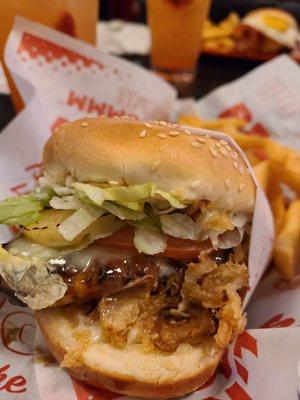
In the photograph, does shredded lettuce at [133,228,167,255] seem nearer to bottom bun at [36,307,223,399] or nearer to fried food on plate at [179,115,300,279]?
bottom bun at [36,307,223,399]

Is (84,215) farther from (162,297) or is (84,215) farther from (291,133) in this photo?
(291,133)

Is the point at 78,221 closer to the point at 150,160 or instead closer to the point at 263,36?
the point at 150,160

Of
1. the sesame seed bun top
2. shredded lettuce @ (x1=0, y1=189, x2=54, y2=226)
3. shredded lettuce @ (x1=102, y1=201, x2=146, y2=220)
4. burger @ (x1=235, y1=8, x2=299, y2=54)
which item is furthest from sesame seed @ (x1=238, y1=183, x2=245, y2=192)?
burger @ (x1=235, y1=8, x2=299, y2=54)

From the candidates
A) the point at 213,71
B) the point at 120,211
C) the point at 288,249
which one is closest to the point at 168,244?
the point at 120,211

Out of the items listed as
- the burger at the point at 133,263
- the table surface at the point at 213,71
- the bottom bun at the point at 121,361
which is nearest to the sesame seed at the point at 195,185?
the burger at the point at 133,263

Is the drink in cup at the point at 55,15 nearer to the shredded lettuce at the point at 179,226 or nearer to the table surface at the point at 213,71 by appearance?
the table surface at the point at 213,71

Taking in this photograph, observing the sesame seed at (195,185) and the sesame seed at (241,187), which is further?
the sesame seed at (241,187)

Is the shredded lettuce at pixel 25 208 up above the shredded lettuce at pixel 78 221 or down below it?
below

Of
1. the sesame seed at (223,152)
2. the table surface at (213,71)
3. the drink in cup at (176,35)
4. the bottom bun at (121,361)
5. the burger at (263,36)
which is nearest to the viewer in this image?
the bottom bun at (121,361)
